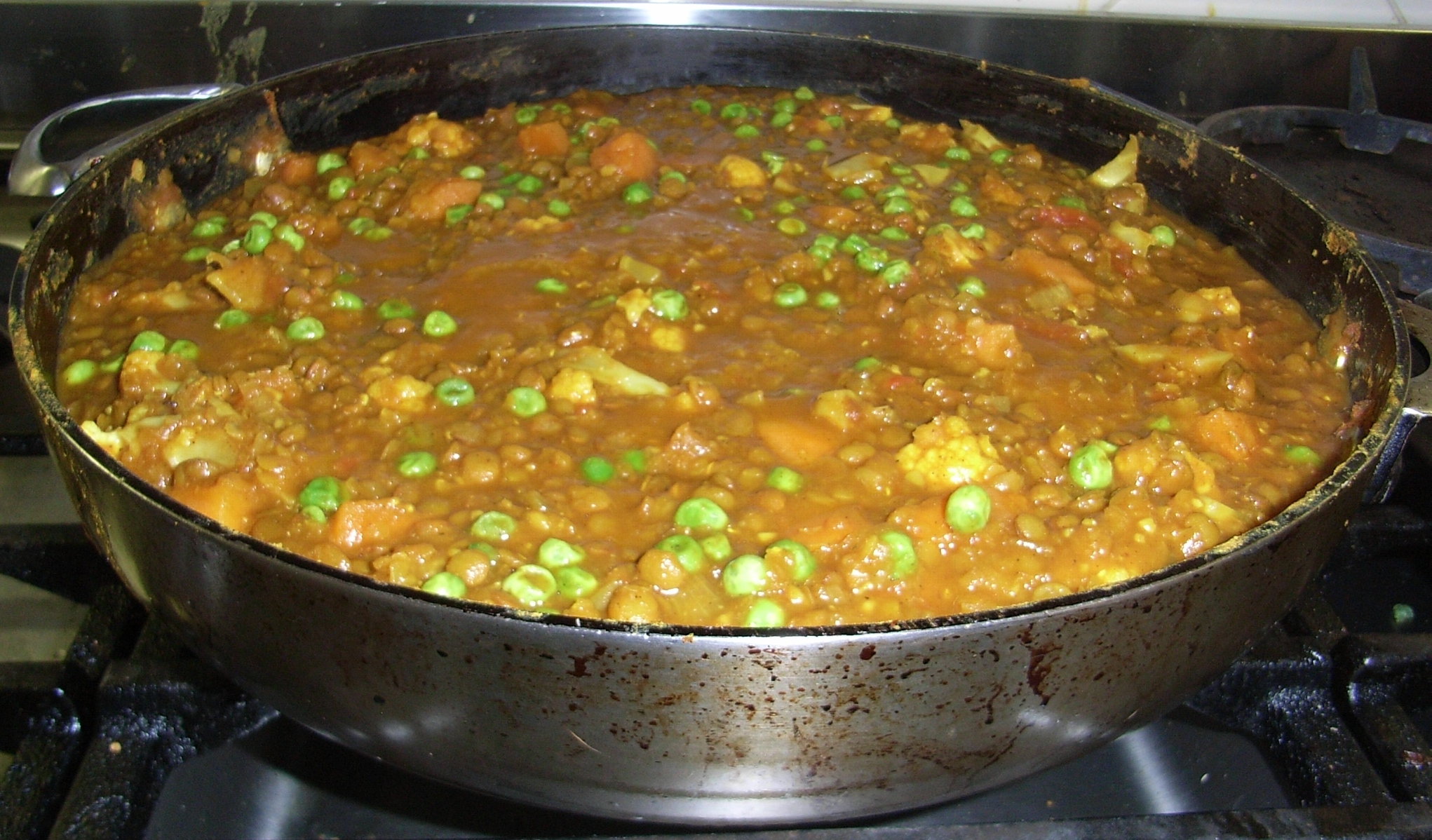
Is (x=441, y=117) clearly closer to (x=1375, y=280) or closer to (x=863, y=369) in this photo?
(x=863, y=369)

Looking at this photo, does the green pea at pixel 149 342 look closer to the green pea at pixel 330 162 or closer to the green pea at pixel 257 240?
the green pea at pixel 257 240

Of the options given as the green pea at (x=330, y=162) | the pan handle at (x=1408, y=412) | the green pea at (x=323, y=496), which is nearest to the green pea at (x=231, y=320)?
the green pea at (x=323, y=496)

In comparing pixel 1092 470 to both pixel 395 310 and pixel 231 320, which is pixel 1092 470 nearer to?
pixel 395 310

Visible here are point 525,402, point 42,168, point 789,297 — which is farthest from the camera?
point 42,168

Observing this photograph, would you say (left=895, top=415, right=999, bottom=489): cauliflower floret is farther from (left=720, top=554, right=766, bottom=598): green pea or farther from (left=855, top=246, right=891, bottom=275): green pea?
(left=855, top=246, right=891, bottom=275): green pea

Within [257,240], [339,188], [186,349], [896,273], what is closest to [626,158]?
[339,188]

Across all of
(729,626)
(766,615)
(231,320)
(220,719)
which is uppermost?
(729,626)
